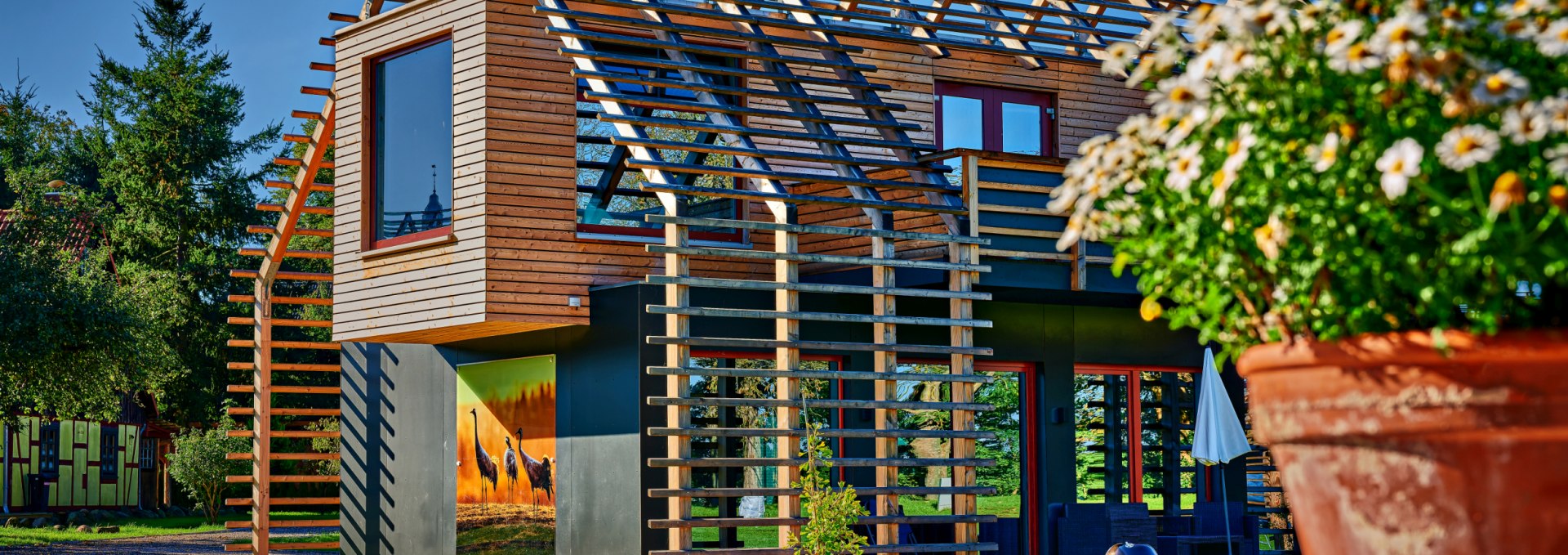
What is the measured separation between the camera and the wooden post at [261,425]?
16.1 metres

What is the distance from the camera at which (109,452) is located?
3234 centimetres

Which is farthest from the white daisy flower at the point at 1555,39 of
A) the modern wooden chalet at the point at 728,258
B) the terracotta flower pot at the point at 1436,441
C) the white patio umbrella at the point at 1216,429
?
the white patio umbrella at the point at 1216,429

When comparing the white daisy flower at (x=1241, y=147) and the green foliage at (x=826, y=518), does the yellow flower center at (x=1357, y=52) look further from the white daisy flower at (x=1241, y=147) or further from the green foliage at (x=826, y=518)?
the green foliage at (x=826, y=518)

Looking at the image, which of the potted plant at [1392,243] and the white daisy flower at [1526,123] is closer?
the white daisy flower at [1526,123]

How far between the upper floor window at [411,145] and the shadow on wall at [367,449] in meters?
1.88

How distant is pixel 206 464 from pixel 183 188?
9.97 metres

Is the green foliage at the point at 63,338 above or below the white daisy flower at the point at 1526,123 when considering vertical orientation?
above

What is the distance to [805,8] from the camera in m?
12.9

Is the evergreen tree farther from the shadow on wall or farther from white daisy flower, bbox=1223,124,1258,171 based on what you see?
white daisy flower, bbox=1223,124,1258,171

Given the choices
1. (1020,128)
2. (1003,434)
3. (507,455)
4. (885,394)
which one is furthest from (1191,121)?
(1020,128)

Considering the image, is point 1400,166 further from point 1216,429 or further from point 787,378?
point 1216,429

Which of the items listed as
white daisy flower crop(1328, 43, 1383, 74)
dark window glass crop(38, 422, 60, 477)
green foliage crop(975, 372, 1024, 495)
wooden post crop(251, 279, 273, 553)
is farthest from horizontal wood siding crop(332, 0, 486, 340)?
dark window glass crop(38, 422, 60, 477)

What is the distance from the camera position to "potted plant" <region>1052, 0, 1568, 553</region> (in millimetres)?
2586

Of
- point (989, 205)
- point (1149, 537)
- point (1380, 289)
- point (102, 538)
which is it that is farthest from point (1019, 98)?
point (102, 538)
